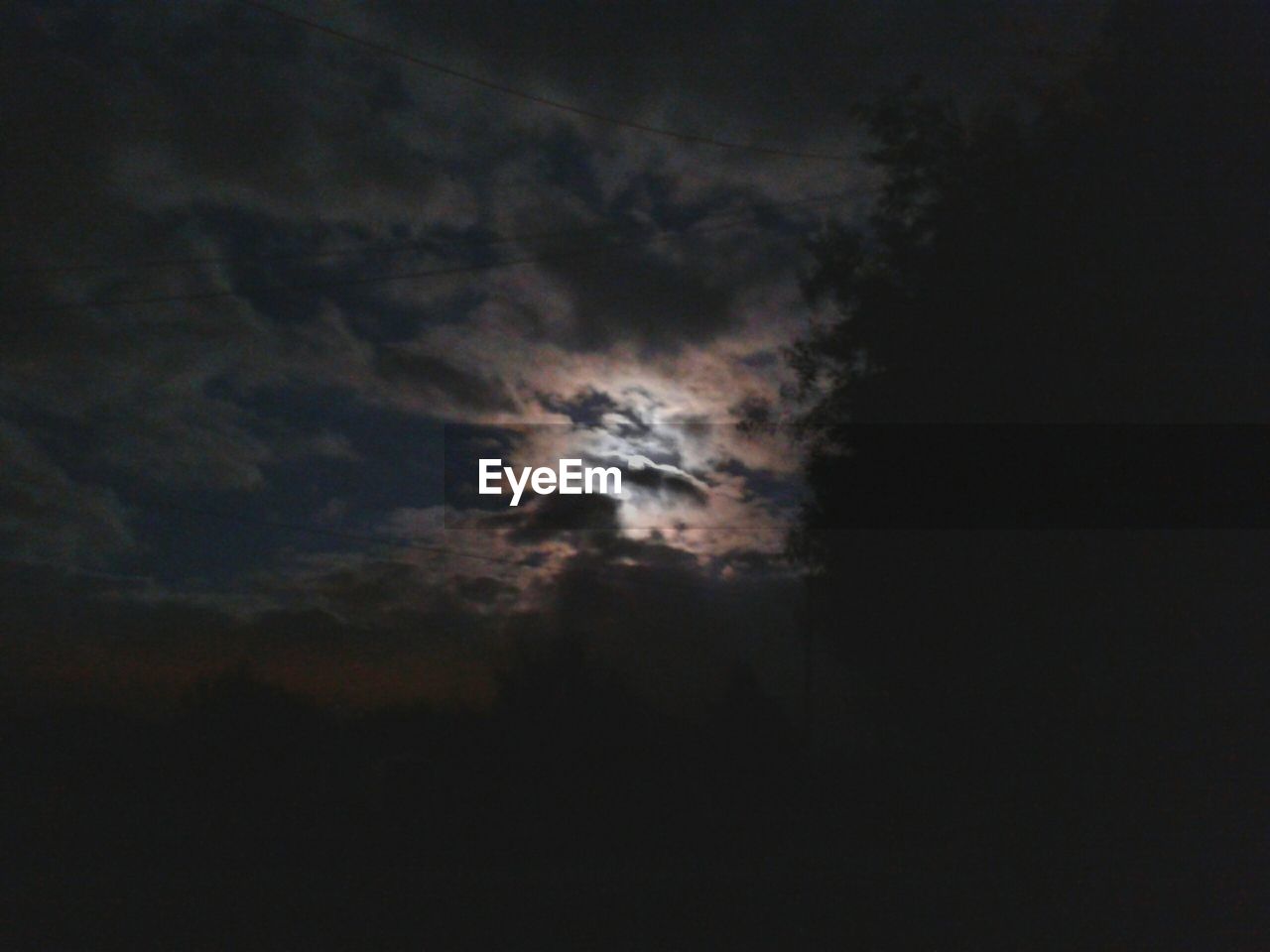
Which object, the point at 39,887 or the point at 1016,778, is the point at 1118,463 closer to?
the point at 1016,778

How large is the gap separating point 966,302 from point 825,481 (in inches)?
45.5

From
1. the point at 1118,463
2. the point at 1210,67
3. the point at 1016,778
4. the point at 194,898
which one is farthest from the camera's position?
the point at 1210,67

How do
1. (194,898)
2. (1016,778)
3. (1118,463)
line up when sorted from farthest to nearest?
(1118,463) < (1016,778) < (194,898)

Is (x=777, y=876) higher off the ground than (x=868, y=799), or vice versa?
(x=868, y=799)

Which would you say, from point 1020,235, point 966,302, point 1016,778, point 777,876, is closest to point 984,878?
point 1016,778

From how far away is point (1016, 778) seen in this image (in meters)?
3.96

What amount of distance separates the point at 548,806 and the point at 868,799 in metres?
1.32

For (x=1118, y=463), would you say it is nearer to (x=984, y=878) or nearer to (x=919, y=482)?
(x=919, y=482)

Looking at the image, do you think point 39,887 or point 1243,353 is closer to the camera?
point 39,887

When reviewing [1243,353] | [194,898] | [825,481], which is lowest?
[194,898]

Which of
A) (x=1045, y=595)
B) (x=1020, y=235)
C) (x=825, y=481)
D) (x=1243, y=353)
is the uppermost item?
(x=1020, y=235)

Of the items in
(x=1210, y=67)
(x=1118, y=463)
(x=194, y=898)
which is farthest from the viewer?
(x=1210, y=67)

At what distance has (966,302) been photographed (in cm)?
434

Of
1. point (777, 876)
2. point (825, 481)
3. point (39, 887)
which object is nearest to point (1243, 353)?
point (825, 481)
